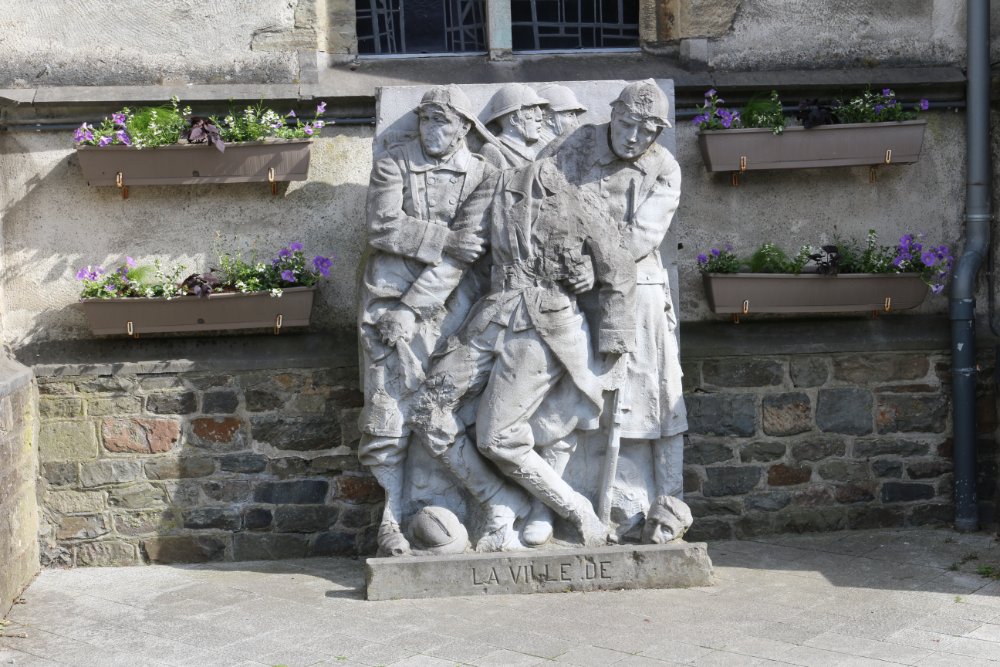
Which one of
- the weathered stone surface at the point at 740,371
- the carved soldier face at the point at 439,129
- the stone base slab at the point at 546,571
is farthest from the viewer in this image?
the weathered stone surface at the point at 740,371

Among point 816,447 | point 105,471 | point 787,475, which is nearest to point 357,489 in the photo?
point 105,471

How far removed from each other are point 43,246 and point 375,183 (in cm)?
190

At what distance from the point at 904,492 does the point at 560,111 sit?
2817 mm

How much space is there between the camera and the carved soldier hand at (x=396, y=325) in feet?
20.9

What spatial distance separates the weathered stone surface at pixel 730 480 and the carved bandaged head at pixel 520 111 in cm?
210

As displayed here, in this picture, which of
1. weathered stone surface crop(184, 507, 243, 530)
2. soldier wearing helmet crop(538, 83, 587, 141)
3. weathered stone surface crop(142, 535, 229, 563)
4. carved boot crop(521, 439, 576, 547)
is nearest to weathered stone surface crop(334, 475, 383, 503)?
weathered stone surface crop(184, 507, 243, 530)

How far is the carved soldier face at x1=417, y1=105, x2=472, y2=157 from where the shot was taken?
20.9 feet

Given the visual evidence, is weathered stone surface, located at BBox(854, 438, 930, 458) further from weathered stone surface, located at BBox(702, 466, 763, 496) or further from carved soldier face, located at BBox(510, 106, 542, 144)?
carved soldier face, located at BBox(510, 106, 542, 144)

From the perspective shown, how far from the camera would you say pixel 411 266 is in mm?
6453

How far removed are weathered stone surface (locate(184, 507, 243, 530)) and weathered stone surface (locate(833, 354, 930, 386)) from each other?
128 inches

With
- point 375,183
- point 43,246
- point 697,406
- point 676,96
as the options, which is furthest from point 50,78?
point 697,406

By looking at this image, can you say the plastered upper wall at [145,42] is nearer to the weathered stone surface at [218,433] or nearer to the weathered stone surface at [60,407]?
the weathered stone surface at [60,407]

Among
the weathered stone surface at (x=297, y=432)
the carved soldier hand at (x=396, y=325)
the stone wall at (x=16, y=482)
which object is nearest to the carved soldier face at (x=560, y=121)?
the carved soldier hand at (x=396, y=325)

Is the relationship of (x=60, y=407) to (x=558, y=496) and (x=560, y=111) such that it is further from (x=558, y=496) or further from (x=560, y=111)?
(x=560, y=111)
